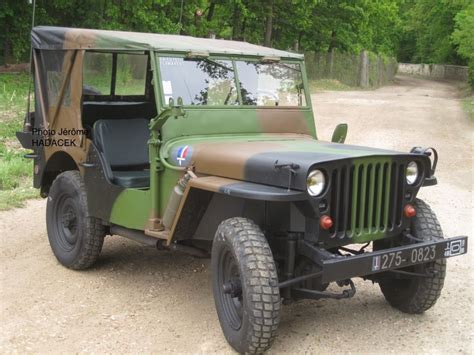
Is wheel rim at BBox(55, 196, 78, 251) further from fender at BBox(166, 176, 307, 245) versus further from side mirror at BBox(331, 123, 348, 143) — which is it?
side mirror at BBox(331, 123, 348, 143)

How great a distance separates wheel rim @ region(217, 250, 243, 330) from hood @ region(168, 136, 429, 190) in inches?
21.5

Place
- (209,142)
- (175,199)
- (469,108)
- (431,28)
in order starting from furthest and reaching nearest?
(431,28)
(469,108)
(209,142)
(175,199)

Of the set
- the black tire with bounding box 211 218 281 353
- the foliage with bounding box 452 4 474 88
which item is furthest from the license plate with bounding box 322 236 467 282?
the foliage with bounding box 452 4 474 88

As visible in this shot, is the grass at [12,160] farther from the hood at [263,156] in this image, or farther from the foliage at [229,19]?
the hood at [263,156]

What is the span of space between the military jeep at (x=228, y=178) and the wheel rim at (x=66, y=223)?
16mm

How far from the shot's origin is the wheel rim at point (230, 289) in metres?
4.11

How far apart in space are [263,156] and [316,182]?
423mm

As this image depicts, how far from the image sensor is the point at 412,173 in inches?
172

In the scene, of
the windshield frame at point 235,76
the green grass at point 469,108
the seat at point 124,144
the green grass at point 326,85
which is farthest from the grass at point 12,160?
the green grass at point 326,85

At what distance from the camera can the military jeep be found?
3943 mm

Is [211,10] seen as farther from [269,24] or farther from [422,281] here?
[422,281]

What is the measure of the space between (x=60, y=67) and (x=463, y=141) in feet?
36.4

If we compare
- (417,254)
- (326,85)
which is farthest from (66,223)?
(326,85)

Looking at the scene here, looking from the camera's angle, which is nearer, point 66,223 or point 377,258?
point 377,258
